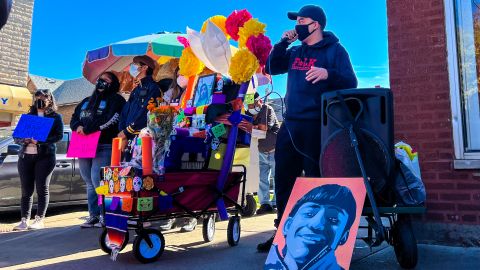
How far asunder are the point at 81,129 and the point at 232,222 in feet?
7.99

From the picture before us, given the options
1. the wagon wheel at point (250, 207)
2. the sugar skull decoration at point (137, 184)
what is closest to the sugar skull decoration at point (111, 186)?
the sugar skull decoration at point (137, 184)

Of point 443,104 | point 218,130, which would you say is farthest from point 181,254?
point 443,104

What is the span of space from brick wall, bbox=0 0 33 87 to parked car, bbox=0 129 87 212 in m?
9.19

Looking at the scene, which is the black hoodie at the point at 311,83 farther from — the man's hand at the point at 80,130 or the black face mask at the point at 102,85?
the man's hand at the point at 80,130

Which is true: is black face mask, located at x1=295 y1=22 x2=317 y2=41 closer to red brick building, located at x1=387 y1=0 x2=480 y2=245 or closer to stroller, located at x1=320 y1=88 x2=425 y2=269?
stroller, located at x1=320 y1=88 x2=425 y2=269

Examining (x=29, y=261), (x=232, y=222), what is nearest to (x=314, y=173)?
(x=232, y=222)

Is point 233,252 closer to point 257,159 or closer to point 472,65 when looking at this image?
point 472,65

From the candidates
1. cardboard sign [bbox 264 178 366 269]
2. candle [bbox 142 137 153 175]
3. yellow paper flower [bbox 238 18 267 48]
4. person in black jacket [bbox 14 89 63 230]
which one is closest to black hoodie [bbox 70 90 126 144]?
person in black jacket [bbox 14 89 63 230]

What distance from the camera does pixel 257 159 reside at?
22.8 feet

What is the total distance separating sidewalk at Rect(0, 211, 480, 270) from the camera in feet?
10.7

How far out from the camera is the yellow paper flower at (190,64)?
4824 millimetres

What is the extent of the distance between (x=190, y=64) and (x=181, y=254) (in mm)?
2131

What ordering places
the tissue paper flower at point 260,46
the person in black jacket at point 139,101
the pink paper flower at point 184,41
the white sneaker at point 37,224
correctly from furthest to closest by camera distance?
the white sneaker at point 37,224 < the pink paper flower at point 184,41 < the person in black jacket at point 139,101 < the tissue paper flower at point 260,46

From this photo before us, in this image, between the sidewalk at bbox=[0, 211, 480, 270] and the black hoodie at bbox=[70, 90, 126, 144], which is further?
the black hoodie at bbox=[70, 90, 126, 144]
